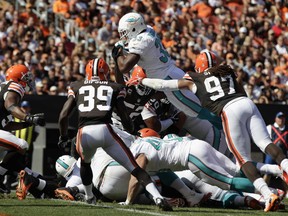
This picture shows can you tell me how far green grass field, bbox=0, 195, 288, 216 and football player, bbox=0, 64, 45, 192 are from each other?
0.59 meters

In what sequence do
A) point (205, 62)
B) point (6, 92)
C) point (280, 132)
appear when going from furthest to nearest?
point (280, 132) < point (205, 62) < point (6, 92)

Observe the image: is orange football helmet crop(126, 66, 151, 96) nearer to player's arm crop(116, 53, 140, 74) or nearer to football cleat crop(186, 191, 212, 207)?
player's arm crop(116, 53, 140, 74)

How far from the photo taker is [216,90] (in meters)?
8.53

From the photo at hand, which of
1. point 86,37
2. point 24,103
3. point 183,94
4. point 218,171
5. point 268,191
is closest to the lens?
point 268,191

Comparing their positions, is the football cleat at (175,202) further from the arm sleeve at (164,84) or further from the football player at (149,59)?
the football player at (149,59)

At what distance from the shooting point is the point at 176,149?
8719 millimetres

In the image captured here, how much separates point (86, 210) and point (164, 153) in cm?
124

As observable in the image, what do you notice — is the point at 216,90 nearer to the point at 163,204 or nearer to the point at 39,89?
the point at 163,204

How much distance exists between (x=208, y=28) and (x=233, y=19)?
106 cm

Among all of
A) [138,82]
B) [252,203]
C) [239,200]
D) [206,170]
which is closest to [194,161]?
[206,170]

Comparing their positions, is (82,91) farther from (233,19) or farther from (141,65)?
(233,19)

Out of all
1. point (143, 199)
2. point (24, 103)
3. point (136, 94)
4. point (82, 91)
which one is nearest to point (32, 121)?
point (82, 91)

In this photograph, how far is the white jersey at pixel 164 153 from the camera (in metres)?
8.67

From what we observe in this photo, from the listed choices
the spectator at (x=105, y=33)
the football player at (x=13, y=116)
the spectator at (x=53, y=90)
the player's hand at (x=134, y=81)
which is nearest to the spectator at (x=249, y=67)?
the spectator at (x=105, y=33)
